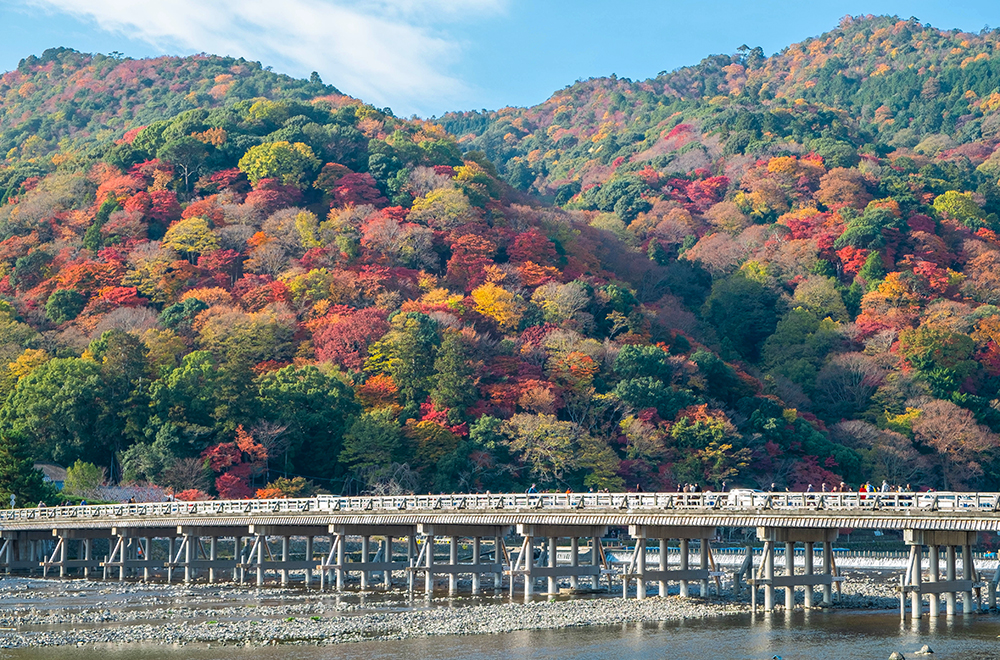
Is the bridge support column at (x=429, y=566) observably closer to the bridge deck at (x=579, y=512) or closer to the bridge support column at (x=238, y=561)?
the bridge deck at (x=579, y=512)

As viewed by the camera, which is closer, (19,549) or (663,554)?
(663,554)

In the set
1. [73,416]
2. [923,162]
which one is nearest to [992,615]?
[73,416]

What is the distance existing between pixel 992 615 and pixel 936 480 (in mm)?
50667

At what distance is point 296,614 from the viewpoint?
39281 mm

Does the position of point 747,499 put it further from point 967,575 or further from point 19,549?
point 19,549

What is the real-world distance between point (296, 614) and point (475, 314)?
53.8 m

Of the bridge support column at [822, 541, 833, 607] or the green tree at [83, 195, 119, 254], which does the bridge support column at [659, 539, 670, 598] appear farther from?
the green tree at [83, 195, 119, 254]

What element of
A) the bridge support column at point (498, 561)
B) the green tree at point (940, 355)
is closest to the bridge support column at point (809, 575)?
the bridge support column at point (498, 561)

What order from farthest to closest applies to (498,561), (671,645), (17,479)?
1. (17,479)
2. (498,561)
3. (671,645)

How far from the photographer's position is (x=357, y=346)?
85938 millimetres

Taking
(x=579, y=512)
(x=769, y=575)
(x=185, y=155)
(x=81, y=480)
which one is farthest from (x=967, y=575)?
(x=185, y=155)

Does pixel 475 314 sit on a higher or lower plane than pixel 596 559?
higher

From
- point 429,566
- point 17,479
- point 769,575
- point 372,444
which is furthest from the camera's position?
point 372,444

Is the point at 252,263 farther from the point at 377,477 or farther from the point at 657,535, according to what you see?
the point at 657,535
